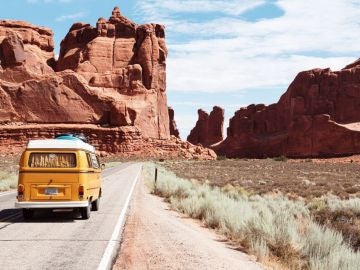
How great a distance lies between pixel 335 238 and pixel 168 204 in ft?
36.6

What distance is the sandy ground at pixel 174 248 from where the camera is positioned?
27.0 feet

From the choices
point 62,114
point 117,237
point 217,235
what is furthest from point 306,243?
point 62,114

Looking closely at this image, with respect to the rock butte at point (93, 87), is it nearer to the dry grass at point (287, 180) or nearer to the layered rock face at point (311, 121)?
the layered rock face at point (311, 121)

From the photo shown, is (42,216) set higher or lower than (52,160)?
lower

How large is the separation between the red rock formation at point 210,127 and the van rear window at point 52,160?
160 m

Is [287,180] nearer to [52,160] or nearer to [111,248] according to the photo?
Result: [52,160]

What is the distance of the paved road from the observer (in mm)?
8219

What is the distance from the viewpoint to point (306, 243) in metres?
9.76

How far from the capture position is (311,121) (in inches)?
5084

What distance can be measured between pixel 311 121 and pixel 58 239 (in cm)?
12412

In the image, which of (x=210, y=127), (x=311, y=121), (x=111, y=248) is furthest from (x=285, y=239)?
(x=210, y=127)

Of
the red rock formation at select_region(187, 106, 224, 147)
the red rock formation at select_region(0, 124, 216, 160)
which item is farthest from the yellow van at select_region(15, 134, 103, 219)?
the red rock formation at select_region(187, 106, 224, 147)

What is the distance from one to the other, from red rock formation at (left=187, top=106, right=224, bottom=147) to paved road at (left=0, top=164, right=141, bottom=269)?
159 meters

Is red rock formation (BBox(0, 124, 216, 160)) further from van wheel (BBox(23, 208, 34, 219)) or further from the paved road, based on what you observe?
van wheel (BBox(23, 208, 34, 219))
